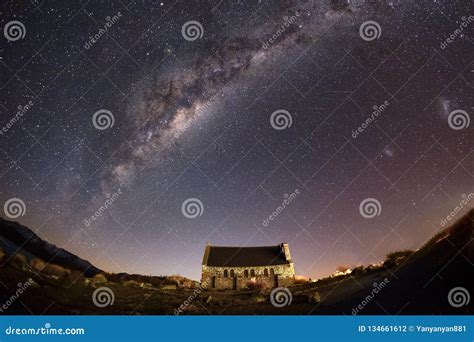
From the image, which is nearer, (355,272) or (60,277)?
(60,277)

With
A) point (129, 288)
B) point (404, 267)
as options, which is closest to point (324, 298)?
point (404, 267)

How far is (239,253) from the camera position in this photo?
57.2 meters

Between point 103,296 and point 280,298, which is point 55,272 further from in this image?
point 280,298

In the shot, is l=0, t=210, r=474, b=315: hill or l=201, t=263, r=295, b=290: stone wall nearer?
l=0, t=210, r=474, b=315: hill

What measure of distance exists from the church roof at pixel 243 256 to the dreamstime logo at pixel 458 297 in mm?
30237

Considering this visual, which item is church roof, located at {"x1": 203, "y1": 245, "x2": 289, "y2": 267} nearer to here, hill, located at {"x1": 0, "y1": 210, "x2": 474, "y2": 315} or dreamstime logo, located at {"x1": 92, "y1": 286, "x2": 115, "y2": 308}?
hill, located at {"x1": 0, "y1": 210, "x2": 474, "y2": 315}

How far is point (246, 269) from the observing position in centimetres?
5181

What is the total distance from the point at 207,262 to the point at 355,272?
21.7 meters

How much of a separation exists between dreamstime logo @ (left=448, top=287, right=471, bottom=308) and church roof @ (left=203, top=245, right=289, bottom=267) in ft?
99.2

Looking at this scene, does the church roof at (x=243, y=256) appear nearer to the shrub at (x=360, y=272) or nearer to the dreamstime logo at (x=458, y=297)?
the shrub at (x=360, y=272)

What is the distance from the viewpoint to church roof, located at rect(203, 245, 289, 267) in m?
53.2
